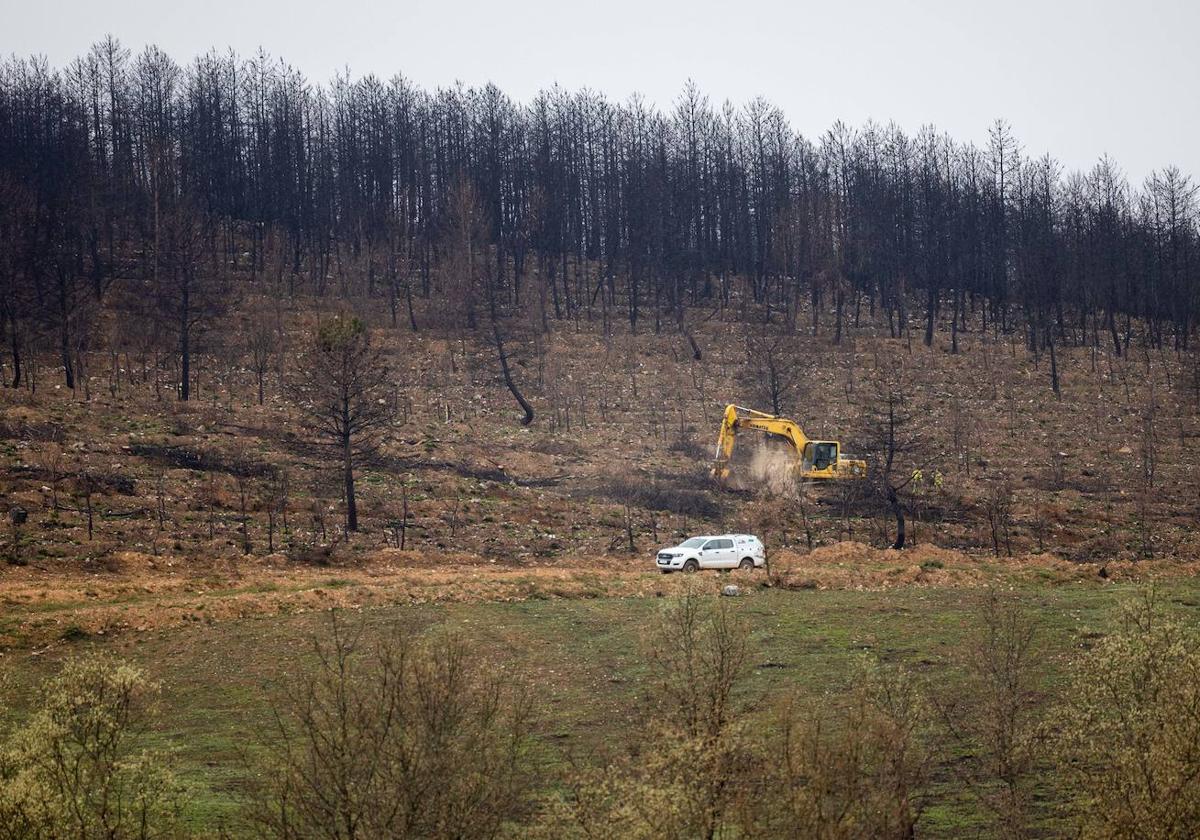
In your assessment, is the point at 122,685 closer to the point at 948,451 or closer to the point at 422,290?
the point at 948,451

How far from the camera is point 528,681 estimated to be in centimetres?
2986

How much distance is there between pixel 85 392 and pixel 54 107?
46.9m

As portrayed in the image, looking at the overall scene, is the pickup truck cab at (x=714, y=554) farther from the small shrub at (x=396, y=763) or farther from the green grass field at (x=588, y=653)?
the small shrub at (x=396, y=763)

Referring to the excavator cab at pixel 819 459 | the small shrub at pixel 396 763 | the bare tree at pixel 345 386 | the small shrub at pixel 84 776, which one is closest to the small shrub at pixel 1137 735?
the small shrub at pixel 396 763

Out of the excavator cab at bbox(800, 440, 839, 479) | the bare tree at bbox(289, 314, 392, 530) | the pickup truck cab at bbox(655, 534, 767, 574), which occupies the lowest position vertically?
the pickup truck cab at bbox(655, 534, 767, 574)

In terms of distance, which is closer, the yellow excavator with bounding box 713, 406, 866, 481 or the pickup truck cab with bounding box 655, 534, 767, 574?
the pickup truck cab with bounding box 655, 534, 767, 574

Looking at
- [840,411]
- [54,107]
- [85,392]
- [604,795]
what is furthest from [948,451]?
[54,107]

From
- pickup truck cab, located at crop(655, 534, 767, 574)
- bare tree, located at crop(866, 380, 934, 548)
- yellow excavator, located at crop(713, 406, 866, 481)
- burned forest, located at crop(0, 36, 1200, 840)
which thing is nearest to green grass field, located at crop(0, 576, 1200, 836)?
burned forest, located at crop(0, 36, 1200, 840)

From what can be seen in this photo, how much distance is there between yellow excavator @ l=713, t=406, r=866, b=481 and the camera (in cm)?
6103

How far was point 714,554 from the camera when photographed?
45438mm

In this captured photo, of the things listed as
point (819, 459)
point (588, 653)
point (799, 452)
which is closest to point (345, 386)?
point (588, 653)

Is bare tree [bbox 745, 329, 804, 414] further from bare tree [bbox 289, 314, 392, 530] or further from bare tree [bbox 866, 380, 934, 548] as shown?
bare tree [bbox 289, 314, 392, 530]

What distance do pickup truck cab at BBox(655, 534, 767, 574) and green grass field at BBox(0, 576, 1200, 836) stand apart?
5587mm

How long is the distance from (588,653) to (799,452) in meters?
32.3
